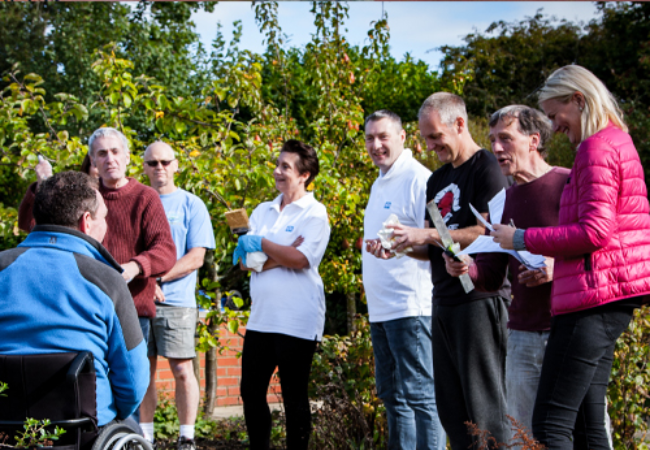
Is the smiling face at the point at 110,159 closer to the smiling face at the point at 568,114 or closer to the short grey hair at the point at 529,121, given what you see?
the short grey hair at the point at 529,121

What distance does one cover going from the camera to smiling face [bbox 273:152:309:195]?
423 centimetres

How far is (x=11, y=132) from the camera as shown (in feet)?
18.1

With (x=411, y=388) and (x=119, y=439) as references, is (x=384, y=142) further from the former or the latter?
(x=119, y=439)

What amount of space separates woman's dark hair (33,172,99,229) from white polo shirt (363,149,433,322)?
67.2 inches

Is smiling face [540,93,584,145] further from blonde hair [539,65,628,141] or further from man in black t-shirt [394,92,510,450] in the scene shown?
man in black t-shirt [394,92,510,450]

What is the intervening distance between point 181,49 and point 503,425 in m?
12.6

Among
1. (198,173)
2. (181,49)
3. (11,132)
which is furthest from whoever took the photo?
(181,49)

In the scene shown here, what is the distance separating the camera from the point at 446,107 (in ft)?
10.7

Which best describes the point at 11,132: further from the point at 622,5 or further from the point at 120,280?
the point at 622,5

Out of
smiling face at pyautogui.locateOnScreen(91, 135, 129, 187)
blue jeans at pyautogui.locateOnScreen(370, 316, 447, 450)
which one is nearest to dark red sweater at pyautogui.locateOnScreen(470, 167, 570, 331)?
blue jeans at pyautogui.locateOnScreen(370, 316, 447, 450)

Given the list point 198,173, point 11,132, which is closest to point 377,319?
point 198,173

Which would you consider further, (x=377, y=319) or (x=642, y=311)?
(x=642, y=311)

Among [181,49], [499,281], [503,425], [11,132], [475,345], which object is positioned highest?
[181,49]

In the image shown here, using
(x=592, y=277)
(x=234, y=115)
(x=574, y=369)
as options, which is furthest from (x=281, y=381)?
(x=234, y=115)
